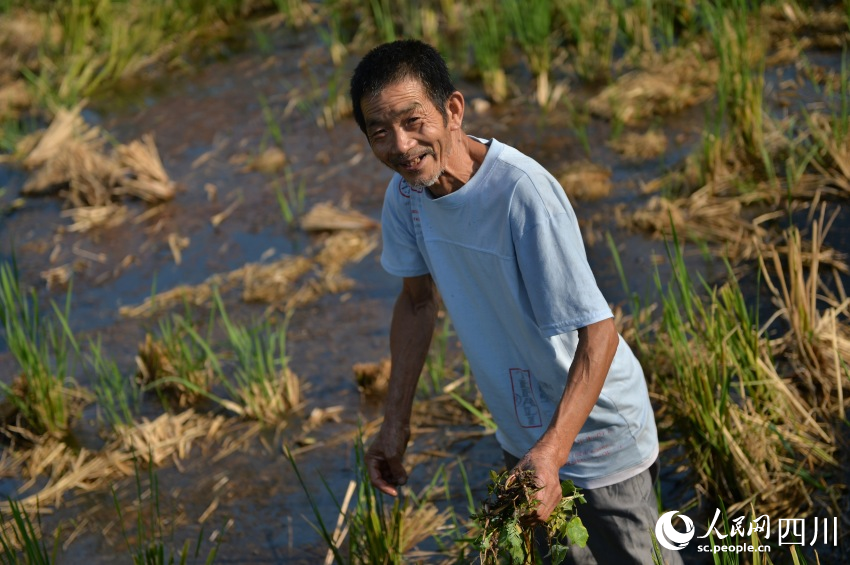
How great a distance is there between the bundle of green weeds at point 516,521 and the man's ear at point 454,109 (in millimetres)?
714

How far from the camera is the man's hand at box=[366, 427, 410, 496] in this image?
8.06ft

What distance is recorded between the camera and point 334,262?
5.27m

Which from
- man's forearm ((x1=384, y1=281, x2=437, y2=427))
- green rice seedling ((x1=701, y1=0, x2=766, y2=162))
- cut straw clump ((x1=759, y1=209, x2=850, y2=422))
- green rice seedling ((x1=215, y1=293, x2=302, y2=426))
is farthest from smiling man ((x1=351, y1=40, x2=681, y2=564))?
green rice seedling ((x1=701, y1=0, x2=766, y2=162))

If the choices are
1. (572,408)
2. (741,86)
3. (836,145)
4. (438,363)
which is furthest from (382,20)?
(572,408)

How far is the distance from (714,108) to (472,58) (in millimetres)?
1876

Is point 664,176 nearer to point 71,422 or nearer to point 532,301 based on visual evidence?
point 71,422

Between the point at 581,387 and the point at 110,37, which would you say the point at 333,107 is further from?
the point at 581,387

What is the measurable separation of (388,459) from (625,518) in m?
0.55

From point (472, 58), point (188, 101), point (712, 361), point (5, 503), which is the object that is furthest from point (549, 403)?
point (188, 101)

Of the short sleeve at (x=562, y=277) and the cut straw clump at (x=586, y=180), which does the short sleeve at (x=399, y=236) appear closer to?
the short sleeve at (x=562, y=277)

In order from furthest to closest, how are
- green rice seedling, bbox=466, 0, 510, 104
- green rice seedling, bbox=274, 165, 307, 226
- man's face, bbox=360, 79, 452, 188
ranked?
green rice seedling, bbox=466, 0, 510, 104, green rice seedling, bbox=274, 165, 307, 226, man's face, bbox=360, 79, 452, 188

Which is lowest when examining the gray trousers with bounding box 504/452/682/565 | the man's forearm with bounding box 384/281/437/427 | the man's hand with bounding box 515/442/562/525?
the gray trousers with bounding box 504/452/682/565

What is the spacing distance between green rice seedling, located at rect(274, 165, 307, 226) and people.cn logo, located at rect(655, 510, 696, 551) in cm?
332

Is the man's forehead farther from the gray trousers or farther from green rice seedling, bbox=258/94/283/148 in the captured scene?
green rice seedling, bbox=258/94/283/148
